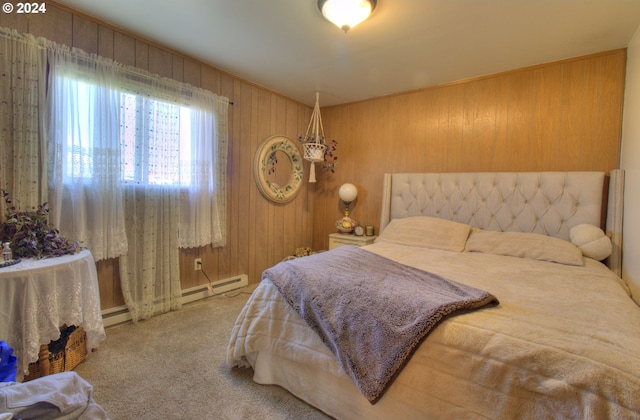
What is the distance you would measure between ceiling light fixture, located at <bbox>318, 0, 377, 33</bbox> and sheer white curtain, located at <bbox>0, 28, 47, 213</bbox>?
70.6 inches

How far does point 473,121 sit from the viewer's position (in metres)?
2.85

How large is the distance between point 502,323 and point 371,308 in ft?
1.56

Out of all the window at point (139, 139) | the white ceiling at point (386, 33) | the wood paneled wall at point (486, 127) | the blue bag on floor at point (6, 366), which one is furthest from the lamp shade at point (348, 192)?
the blue bag on floor at point (6, 366)

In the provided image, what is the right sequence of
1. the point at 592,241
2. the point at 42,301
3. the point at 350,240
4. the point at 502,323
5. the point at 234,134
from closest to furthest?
the point at 502,323 < the point at 42,301 < the point at 592,241 < the point at 234,134 < the point at 350,240

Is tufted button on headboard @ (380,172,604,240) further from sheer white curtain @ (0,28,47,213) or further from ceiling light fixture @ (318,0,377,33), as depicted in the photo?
sheer white curtain @ (0,28,47,213)

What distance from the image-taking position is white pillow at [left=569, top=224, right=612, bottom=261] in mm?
2012

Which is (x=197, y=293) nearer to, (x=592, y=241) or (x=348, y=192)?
(x=348, y=192)

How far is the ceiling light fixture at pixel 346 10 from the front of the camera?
1688mm

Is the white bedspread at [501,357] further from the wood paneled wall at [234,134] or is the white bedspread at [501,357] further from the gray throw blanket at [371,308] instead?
the wood paneled wall at [234,134]

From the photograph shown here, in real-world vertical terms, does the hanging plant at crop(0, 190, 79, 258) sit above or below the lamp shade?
below

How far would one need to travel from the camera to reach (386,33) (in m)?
2.08

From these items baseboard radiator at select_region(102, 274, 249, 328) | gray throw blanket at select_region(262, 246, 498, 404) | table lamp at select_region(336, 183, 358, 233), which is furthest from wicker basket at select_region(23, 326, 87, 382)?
table lamp at select_region(336, 183, 358, 233)

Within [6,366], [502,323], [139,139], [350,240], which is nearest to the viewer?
[6,366]

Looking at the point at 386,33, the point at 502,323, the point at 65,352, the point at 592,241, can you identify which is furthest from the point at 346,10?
the point at 65,352
